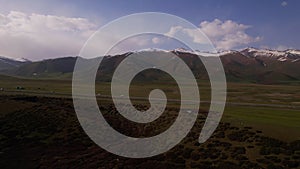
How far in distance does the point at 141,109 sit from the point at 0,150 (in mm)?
31516

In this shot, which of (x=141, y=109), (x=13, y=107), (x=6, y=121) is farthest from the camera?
(x=141, y=109)

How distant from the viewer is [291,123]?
50.3m

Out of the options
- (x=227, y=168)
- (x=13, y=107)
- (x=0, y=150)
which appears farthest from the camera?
(x=13, y=107)

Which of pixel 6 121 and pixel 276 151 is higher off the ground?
pixel 6 121

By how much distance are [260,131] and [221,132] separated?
5.52 metres

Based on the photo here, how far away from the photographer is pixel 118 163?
37.4 metres

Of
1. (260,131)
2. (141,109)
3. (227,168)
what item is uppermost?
(141,109)

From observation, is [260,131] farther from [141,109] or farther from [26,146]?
[26,146]

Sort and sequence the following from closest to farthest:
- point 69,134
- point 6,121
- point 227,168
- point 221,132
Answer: point 227,168
point 221,132
point 69,134
point 6,121

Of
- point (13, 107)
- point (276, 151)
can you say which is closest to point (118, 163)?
point (276, 151)

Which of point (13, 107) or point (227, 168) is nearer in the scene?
point (227, 168)

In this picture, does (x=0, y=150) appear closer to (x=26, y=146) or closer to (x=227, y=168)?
(x=26, y=146)

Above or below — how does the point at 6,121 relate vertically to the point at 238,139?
above

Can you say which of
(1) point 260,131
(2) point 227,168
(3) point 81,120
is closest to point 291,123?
(1) point 260,131
